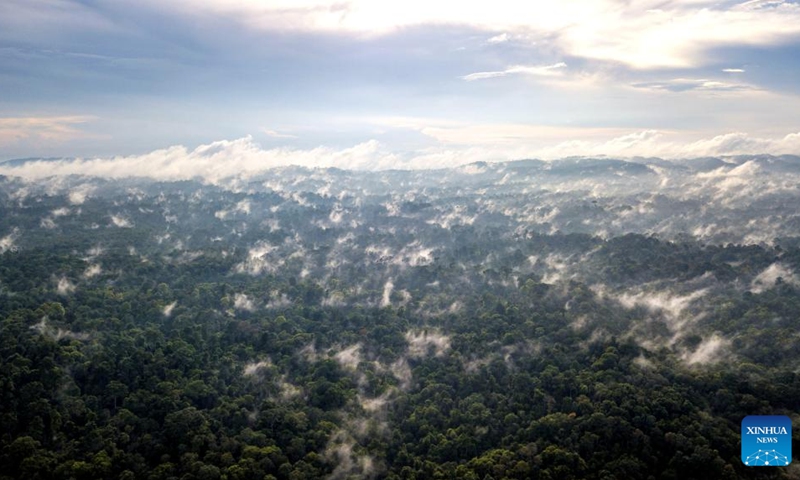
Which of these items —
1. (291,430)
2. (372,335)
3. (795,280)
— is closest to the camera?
(291,430)

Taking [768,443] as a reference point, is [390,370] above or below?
below

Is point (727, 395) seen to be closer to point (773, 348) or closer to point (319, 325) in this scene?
point (773, 348)

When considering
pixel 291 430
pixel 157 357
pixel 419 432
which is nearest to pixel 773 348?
pixel 419 432

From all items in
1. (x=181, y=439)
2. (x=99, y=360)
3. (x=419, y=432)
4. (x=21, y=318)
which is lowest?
(x=419, y=432)

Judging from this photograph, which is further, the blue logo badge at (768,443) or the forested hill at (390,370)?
the forested hill at (390,370)

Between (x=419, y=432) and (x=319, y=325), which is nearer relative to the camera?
(x=419, y=432)

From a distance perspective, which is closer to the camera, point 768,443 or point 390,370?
point 768,443

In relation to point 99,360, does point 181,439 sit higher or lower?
lower

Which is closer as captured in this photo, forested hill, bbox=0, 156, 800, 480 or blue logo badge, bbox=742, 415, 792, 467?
blue logo badge, bbox=742, 415, 792, 467
